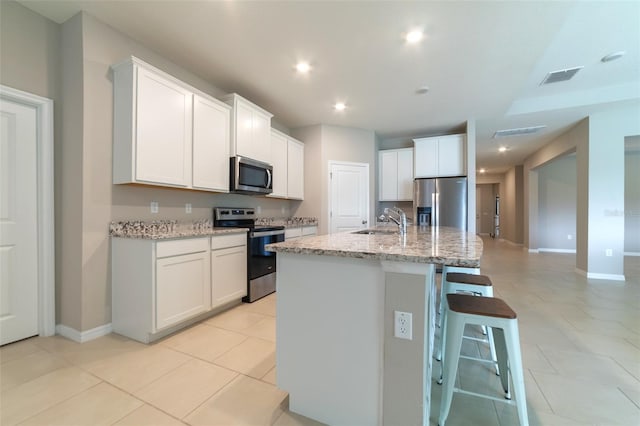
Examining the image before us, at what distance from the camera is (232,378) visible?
169cm

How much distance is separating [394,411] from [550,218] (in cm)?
894

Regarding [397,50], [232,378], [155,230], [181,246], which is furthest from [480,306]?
[155,230]

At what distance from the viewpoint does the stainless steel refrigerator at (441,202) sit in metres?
4.43

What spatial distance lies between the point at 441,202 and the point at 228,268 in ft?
12.0

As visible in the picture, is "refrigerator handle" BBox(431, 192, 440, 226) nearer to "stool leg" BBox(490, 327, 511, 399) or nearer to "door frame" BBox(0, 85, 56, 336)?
"stool leg" BBox(490, 327, 511, 399)

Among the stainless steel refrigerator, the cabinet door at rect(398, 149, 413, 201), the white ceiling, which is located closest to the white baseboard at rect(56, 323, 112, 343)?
the white ceiling

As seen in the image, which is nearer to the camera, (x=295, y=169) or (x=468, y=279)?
(x=468, y=279)

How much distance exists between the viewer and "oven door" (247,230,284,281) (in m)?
3.10

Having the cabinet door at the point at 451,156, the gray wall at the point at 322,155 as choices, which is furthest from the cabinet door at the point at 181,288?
the cabinet door at the point at 451,156

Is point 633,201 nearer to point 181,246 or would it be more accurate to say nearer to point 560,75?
point 560,75

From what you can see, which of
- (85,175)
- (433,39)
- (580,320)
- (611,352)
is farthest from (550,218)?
(85,175)

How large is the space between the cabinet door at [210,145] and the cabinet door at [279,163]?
1.00 m

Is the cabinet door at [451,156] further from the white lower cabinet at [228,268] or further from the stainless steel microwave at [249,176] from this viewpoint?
the white lower cabinet at [228,268]

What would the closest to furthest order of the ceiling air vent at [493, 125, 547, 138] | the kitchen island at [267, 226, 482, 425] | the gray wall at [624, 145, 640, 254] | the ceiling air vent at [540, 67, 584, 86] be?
the kitchen island at [267, 226, 482, 425] < the ceiling air vent at [540, 67, 584, 86] < the ceiling air vent at [493, 125, 547, 138] < the gray wall at [624, 145, 640, 254]
